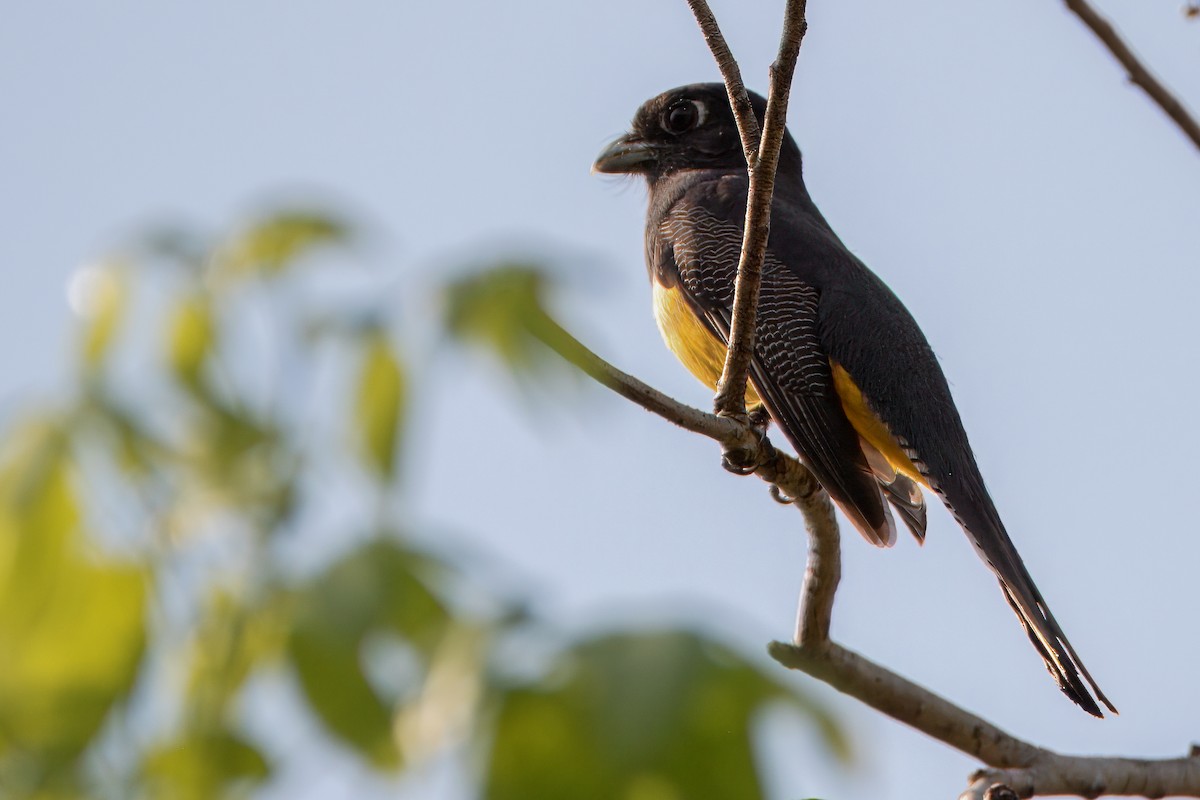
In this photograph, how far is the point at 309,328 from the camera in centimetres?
172

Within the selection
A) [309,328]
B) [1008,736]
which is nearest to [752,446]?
[1008,736]

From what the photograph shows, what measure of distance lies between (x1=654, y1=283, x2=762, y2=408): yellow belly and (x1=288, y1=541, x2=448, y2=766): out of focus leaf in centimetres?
495

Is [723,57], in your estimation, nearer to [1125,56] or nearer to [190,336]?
[1125,56]

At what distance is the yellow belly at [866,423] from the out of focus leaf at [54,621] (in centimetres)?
506

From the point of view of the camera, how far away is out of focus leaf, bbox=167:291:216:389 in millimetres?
1682

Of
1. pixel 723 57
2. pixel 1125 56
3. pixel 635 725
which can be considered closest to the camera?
pixel 635 725

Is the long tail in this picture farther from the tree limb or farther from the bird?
the tree limb

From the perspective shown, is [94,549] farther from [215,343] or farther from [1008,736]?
[1008,736]

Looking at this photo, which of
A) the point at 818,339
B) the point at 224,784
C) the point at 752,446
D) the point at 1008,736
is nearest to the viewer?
the point at 224,784

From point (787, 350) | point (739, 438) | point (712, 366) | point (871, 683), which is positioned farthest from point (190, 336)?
point (712, 366)

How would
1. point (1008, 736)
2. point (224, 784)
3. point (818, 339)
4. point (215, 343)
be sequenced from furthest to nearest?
point (818, 339)
point (1008, 736)
point (215, 343)
point (224, 784)

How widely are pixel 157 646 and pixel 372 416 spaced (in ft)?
1.07

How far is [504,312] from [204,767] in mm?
592

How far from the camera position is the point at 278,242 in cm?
178
